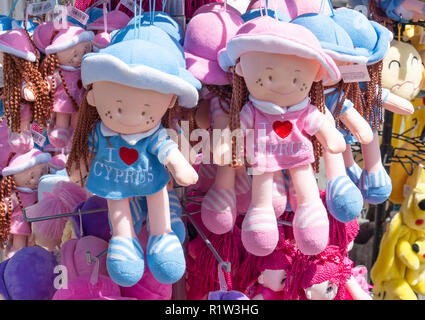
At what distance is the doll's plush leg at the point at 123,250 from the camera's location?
99 cm

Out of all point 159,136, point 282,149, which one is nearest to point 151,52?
point 159,136

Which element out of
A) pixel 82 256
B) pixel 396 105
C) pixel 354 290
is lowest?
pixel 354 290

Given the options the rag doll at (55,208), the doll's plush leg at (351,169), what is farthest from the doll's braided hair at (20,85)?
the doll's plush leg at (351,169)

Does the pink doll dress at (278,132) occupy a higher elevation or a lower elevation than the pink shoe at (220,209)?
higher

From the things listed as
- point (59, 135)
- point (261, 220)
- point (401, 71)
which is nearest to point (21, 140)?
point (59, 135)

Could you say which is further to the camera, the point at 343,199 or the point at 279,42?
the point at 343,199

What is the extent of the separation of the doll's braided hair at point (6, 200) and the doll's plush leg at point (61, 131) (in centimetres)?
43

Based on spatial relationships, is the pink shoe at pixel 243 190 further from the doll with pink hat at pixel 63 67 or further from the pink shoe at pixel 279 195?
the doll with pink hat at pixel 63 67

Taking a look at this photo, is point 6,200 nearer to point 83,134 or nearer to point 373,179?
point 83,134

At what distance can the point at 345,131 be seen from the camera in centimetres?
126

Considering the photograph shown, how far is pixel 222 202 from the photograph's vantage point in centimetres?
112

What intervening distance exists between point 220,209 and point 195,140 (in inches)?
6.3

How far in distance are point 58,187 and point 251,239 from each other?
A: 522 millimetres

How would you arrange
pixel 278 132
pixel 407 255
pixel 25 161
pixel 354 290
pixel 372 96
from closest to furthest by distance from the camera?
pixel 278 132 < pixel 372 96 < pixel 354 290 < pixel 25 161 < pixel 407 255
